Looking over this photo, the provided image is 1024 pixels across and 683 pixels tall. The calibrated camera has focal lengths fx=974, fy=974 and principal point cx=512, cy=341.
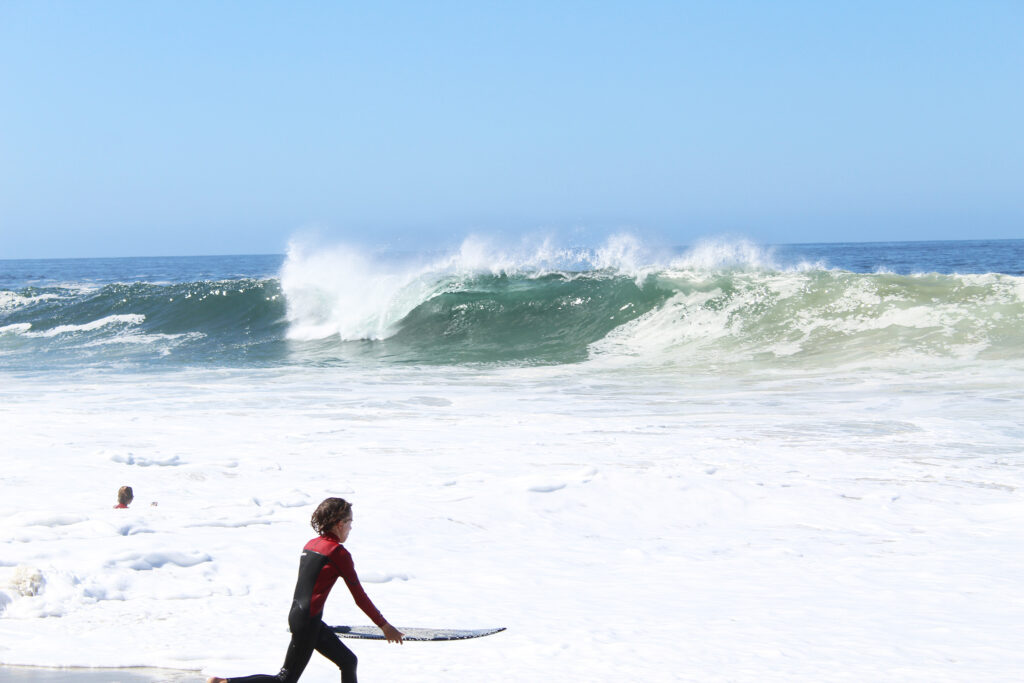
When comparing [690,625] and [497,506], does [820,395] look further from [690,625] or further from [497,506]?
[690,625]

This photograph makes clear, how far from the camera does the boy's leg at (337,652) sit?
3.35m

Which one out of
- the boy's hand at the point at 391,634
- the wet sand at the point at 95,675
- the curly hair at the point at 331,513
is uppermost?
the curly hair at the point at 331,513

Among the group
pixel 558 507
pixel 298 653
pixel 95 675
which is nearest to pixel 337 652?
pixel 298 653

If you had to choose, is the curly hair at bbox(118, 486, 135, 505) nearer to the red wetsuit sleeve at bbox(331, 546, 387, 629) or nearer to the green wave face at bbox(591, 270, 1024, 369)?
the red wetsuit sleeve at bbox(331, 546, 387, 629)

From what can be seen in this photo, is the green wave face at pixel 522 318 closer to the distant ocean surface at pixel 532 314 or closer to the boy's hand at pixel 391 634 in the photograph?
the distant ocean surface at pixel 532 314

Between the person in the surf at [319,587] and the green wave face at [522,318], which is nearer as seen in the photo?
the person in the surf at [319,587]

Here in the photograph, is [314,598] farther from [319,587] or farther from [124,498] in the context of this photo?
[124,498]

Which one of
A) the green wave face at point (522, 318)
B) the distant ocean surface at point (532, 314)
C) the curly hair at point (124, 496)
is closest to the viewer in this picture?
the curly hair at point (124, 496)

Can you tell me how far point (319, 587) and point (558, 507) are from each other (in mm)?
3296

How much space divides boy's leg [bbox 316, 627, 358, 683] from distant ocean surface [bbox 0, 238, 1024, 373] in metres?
12.1

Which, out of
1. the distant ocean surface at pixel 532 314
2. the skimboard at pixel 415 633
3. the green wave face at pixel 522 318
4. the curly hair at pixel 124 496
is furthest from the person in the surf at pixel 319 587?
the green wave face at pixel 522 318

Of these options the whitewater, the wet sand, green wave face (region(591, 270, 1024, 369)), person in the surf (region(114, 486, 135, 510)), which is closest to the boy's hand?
the whitewater

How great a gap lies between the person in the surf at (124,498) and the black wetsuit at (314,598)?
9.92ft

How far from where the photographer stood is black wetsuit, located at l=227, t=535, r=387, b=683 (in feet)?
10.8
